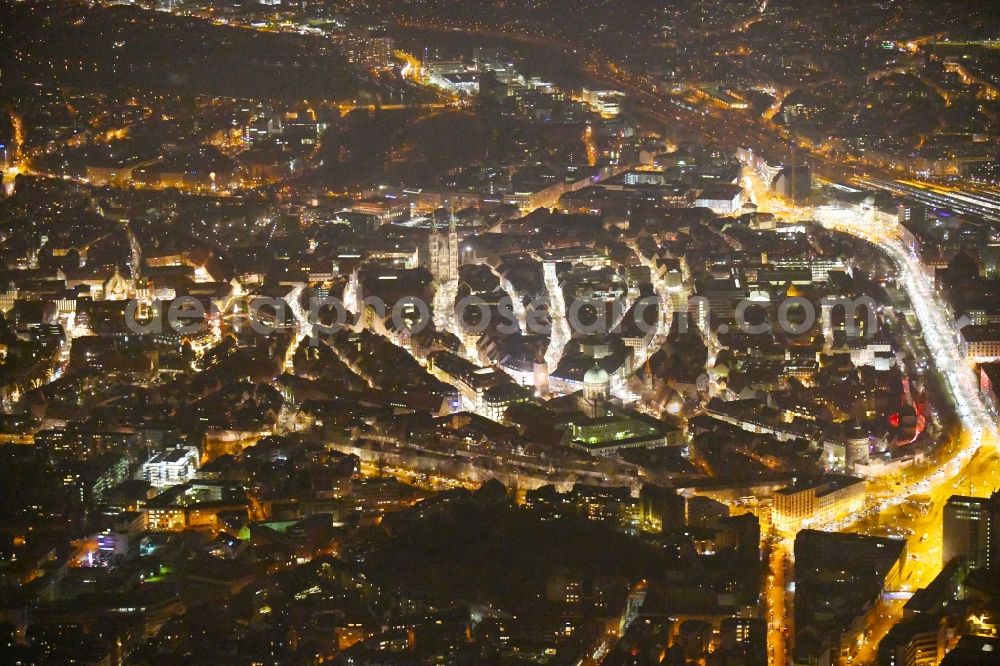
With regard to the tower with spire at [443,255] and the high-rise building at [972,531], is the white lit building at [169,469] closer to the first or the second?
the high-rise building at [972,531]

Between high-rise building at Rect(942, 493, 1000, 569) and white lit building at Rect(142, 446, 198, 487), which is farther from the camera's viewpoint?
white lit building at Rect(142, 446, 198, 487)

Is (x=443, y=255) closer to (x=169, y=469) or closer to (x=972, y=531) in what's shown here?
(x=169, y=469)

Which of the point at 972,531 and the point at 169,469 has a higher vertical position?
the point at 972,531

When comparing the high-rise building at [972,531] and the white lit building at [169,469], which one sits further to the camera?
the white lit building at [169,469]

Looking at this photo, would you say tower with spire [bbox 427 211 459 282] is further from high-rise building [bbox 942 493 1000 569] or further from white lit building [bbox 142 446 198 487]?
high-rise building [bbox 942 493 1000 569]

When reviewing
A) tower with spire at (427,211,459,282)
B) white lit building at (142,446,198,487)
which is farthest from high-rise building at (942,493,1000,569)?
tower with spire at (427,211,459,282)

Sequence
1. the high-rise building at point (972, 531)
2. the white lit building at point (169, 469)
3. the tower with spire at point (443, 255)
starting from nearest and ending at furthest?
the high-rise building at point (972, 531) < the white lit building at point (169, 469) < the tower with spire at point (443, 255)

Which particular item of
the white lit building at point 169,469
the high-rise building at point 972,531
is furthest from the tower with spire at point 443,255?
the high-rise building at point 972,531

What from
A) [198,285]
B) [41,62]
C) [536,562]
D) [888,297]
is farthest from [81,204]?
[536,562]

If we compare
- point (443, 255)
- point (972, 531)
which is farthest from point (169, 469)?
point (443, 255)
